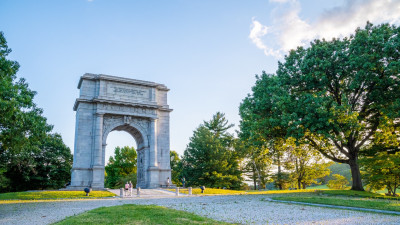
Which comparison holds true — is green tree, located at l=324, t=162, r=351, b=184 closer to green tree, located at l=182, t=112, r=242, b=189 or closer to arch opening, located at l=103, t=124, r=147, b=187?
green tree, located at l=182, t=112, r=242, b=189

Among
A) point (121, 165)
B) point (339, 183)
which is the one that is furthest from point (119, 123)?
point (339, 183)

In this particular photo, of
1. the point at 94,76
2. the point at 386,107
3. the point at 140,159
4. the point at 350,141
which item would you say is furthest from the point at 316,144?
the point at 94,76

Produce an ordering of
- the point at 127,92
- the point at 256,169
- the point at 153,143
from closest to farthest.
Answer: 1. the point at 153,143
2. the point at 127,92
3. the point at 256,169

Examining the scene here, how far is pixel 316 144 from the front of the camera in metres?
24.0

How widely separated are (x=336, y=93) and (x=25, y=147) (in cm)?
2349

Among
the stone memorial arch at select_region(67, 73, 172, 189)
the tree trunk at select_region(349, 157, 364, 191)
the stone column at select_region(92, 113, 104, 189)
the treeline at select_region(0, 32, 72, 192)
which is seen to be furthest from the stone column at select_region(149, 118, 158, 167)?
the tree trunk at select_region(349, 157, 364, 191)

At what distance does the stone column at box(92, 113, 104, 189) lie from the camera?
→ 29484 mm

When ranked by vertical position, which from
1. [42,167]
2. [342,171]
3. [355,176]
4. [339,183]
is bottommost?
[339,183]

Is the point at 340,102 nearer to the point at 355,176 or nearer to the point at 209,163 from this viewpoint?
the point at 355,176

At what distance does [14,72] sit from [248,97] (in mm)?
18008

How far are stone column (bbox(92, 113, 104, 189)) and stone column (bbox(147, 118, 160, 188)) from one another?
5271 mm

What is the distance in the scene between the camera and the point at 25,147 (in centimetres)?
1995

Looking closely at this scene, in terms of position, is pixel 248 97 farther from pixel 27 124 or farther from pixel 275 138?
pixel 27 124

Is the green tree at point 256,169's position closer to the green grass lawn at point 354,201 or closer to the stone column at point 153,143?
the stone column at point 153,143
